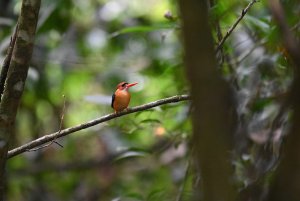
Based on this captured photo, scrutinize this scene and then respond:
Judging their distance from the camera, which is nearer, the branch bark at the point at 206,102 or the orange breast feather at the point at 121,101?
the branch bark at the point at 206,102

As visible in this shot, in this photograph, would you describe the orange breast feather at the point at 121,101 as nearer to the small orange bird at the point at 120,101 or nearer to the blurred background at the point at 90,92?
the small orange bird at the point at 120,101

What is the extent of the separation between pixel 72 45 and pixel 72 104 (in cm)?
62

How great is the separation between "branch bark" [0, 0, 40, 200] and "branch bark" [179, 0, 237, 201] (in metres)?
1.00

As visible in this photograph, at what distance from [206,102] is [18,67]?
1.08 meters

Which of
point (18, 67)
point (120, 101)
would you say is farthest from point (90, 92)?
point (18, 67)

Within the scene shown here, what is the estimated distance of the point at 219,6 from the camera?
9.75 feet

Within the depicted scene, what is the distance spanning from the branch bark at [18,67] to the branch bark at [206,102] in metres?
1.00

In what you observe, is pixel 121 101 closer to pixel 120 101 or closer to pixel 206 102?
pixel 120 101

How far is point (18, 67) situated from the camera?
207cm

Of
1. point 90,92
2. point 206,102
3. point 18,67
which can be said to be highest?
point 90,92

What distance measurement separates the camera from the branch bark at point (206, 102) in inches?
45.6

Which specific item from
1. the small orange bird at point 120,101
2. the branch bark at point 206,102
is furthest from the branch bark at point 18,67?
the branch bark at point 206,102

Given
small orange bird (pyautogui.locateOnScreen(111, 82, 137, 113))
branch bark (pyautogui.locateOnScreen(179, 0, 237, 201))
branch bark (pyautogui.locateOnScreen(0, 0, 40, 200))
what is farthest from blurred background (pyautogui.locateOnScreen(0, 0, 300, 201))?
branch bark (pyautogui.locateOnScreen(179, 0, 237, 201))

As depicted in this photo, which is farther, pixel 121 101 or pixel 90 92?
pixel 90 92
